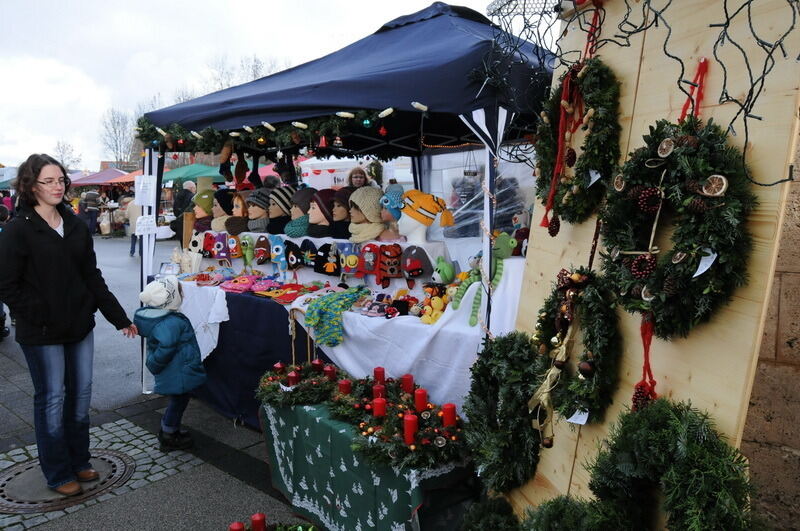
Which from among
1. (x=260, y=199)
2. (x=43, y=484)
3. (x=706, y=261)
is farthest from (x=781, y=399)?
(x=260, y=199)

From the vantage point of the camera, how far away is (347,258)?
12.7 feet

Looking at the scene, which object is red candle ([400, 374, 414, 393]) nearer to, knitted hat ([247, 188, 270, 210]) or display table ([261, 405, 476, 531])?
display table ([261, 405, 476, 531])

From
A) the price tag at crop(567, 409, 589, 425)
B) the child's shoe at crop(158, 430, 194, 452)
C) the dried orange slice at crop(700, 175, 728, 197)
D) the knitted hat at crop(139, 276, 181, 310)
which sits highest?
the dried orange slice at crop(700, 175, 728, 197)

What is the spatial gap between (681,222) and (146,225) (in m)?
4.64

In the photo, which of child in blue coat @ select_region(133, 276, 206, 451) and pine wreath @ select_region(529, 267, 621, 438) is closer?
pine wreath @ select_region(529, 267, 621, 438)

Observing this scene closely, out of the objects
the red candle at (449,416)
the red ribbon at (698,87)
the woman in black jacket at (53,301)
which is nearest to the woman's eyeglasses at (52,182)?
the woman in black jacket at (53,301)

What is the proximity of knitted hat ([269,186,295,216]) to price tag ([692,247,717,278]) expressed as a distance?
154 inches

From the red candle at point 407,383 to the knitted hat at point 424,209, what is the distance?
3.75ft

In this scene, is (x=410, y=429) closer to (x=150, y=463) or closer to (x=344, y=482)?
(x=344, y=482)

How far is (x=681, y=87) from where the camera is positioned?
137 cm

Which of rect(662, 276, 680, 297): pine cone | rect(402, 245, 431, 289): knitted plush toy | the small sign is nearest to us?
rect(662, 276, 680, 297): pine cone

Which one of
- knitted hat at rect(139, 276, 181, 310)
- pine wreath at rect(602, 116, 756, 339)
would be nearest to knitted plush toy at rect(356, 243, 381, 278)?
knitted hat at rect(139, 276, 181, 310)

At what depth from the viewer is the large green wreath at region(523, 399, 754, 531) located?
1.14 metres

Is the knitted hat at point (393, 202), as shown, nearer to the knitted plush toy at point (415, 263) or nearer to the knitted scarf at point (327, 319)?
the knitted plush toy at point (415, 263)
